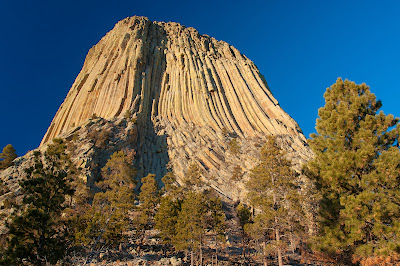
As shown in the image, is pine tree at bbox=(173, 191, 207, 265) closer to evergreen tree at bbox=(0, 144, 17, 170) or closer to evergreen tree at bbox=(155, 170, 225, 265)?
evergreen tree at bbox=(155, 170, 225, 265)

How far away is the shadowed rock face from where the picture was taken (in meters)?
51.8

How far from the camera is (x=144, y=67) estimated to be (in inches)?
2876

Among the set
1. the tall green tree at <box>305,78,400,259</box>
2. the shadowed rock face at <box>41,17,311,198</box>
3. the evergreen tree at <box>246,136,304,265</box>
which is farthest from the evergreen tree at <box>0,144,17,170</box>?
the tall green tree at <box>305,78,400,259</box>

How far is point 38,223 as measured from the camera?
12.9 m

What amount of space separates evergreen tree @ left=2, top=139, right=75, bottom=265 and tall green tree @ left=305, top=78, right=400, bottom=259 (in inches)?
502

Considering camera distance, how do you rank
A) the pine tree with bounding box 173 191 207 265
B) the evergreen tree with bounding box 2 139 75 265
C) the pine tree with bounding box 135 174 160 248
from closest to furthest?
the evergreen tree with bounding box 2 139 75 265 < the pine tree with bounding box 173 191 207 265 < the pine tree with bounding box 135 174 160 248

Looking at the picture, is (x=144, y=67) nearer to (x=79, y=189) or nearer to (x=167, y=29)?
(x=167, y=29)

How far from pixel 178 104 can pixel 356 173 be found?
5810 cm

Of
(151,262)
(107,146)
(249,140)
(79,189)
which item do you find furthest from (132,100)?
(151,262)

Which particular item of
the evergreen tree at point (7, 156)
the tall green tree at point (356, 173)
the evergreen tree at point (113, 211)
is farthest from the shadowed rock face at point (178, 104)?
the tall green tree at point (356, 173)

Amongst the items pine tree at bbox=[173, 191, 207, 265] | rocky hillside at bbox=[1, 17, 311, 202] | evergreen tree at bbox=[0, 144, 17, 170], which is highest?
rocky hillside at bbox=[1, 17, 311, 202]

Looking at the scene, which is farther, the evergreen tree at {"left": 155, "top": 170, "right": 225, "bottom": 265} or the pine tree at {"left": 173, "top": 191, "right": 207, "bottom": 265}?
the evergreen tree at {"left": 155, "top": 170, "right": 225, "bottom": 265}

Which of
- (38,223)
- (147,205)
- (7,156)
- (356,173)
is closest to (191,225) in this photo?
(147,205)

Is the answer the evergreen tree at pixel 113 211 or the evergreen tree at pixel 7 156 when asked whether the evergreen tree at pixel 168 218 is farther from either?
the evergreen tree at pixel 7 156
